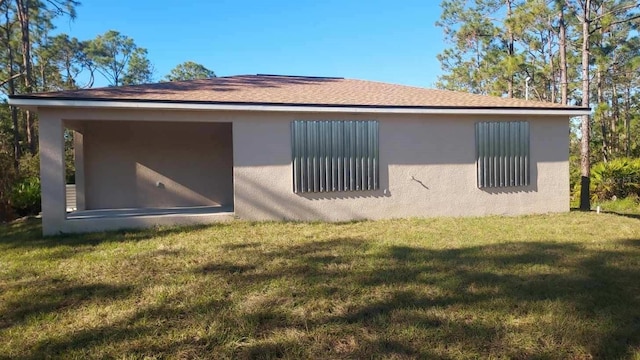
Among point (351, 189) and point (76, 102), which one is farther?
point (351, 189)

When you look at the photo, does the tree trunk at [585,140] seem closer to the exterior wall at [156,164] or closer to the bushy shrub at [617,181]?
the bushy shrub at [617,181]

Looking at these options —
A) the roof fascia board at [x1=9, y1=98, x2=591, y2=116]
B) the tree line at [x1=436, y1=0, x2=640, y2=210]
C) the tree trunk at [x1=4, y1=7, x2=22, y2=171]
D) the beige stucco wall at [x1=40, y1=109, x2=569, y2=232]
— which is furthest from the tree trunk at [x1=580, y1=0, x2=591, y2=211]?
the tree trunk at [x1=4, y1=7, x2=22, y2=171]

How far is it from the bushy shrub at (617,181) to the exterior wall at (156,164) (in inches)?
584

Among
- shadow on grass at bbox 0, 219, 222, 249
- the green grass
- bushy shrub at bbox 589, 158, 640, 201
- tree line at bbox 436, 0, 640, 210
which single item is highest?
tree line at bbox 436, 0, 640, 210

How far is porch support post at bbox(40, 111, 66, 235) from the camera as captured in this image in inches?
293

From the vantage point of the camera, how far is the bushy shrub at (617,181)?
1546cm

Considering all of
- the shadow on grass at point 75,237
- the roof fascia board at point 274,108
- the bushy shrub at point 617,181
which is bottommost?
the shadow on grass at point 75,237

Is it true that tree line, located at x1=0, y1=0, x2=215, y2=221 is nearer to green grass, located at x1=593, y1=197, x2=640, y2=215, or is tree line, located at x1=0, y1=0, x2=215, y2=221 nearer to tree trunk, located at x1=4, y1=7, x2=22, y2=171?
tree trunk, located at x1=4, y1=7, x2=22, y2=171

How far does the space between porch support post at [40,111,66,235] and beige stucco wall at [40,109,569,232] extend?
0.06 m

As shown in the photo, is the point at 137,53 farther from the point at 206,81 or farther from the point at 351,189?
the point at 351,189

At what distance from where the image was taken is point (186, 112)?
8.09m

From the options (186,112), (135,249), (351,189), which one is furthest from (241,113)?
(135,249)

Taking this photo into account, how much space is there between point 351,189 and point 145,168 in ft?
18.3

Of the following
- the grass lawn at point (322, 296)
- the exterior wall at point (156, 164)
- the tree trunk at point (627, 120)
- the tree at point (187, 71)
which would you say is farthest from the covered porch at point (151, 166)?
the tree at point (187, 71)
